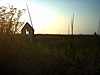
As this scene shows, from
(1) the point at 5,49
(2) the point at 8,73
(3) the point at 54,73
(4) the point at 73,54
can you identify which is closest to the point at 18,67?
(2) the point at 8,73

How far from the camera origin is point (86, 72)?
Answer: 689 cm

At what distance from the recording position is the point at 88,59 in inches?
330

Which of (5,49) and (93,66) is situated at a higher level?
(5,49)

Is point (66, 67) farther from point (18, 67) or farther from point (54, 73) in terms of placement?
point (18, 67)

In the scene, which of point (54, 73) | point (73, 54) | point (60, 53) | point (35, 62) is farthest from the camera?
point (60, 53)

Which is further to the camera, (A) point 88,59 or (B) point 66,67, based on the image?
(A) point 88,59

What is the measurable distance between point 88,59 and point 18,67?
2.92 m

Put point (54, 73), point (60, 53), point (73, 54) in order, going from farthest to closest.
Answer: point (60, 53) → point (73, 54) → point (54, 73)

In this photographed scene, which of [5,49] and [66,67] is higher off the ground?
[5,49]

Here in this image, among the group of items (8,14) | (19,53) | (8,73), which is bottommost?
(8,73)

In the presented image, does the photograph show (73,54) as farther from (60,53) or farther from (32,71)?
(32,71)

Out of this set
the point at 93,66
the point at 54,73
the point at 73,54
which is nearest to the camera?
the point at 54,73

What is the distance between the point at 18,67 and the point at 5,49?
0.93 meters

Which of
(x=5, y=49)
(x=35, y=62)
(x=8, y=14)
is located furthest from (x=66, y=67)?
(x=8, y=14)
